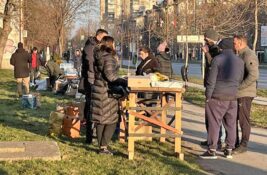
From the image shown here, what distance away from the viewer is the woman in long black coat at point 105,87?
8.18 m

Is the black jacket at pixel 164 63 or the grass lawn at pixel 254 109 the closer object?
the grass lawn at pixel 254 109

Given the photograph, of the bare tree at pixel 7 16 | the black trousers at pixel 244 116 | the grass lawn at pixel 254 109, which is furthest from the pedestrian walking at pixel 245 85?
the bare tree at pixel 7 16

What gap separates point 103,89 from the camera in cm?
827

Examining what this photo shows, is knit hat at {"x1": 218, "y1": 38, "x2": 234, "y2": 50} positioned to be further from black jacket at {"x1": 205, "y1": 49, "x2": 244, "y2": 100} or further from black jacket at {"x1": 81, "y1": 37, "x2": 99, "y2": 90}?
black jacket at {"x1": 81, "y1": 37, "x2": 99, "y2": 90}

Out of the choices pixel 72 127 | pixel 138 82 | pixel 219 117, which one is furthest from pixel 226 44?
pixel 72 127

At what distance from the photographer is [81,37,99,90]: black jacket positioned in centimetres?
916

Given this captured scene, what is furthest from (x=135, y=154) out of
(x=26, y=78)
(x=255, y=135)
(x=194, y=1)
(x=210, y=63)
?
(x=194, y=1)

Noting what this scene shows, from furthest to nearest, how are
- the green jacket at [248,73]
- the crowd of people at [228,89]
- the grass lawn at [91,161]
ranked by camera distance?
the green jacket at [248,73]
the crowd of people at [228,89]
the grass lawn at [91,161]

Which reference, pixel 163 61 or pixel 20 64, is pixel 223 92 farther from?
pixel 20 64

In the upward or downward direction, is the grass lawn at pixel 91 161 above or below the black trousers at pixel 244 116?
below

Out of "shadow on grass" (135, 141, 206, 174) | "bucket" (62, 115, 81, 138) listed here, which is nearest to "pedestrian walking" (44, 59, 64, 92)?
"bucket" (62, 115, 81, 138)

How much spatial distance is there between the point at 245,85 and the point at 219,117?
2.48ft

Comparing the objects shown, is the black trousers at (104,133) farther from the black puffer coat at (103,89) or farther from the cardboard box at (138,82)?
the cardboard box at (138,82)

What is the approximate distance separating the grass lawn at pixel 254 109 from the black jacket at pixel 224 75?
4236 millimetres
